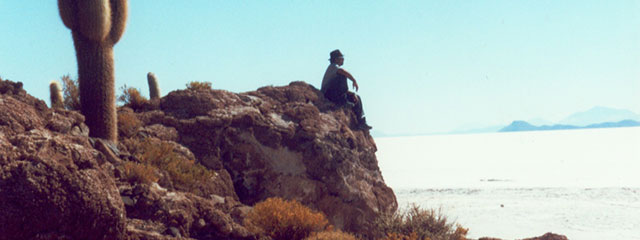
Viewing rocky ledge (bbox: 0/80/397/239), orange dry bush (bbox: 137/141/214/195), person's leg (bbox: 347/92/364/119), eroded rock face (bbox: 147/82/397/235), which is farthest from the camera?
person's leg (bbox: 347/92/364/119)

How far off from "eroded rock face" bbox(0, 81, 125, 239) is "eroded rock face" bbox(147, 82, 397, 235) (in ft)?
13.5

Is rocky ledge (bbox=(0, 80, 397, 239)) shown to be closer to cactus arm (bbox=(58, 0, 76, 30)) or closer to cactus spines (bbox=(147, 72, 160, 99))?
cactus arm (bbox=(58, 0, 76, 30))

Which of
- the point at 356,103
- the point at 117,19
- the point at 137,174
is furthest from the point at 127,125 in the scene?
the point at 356,103

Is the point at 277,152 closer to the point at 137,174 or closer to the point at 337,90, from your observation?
the point at 337,90

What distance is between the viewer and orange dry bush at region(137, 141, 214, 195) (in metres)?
7.99

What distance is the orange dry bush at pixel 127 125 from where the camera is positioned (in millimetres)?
9227

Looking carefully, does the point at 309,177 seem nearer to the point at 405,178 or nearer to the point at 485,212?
the point at 485,212

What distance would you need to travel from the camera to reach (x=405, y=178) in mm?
39219

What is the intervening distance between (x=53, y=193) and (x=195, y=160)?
442 centimetres

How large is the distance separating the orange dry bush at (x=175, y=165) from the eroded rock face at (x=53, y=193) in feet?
8.00

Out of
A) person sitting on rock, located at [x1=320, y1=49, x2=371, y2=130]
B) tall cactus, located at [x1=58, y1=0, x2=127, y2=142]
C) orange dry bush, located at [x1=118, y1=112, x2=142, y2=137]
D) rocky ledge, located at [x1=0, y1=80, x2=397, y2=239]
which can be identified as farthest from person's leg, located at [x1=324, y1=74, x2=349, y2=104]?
tall cactus, located at [x1=58, y1=0, x2=127, y2=142]

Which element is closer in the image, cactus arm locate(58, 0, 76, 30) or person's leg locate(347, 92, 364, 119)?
cactus arm locate(58, 0, 76, 30)

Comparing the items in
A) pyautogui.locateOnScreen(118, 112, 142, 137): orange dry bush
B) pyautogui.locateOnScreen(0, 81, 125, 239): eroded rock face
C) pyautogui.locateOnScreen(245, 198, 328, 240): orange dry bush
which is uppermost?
pyautogui.locateOnScreen(118, 112, 142, 137): orange dry bush

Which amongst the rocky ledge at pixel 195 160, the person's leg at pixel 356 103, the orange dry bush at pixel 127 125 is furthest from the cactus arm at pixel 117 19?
the person's leg at pixel 356 103
